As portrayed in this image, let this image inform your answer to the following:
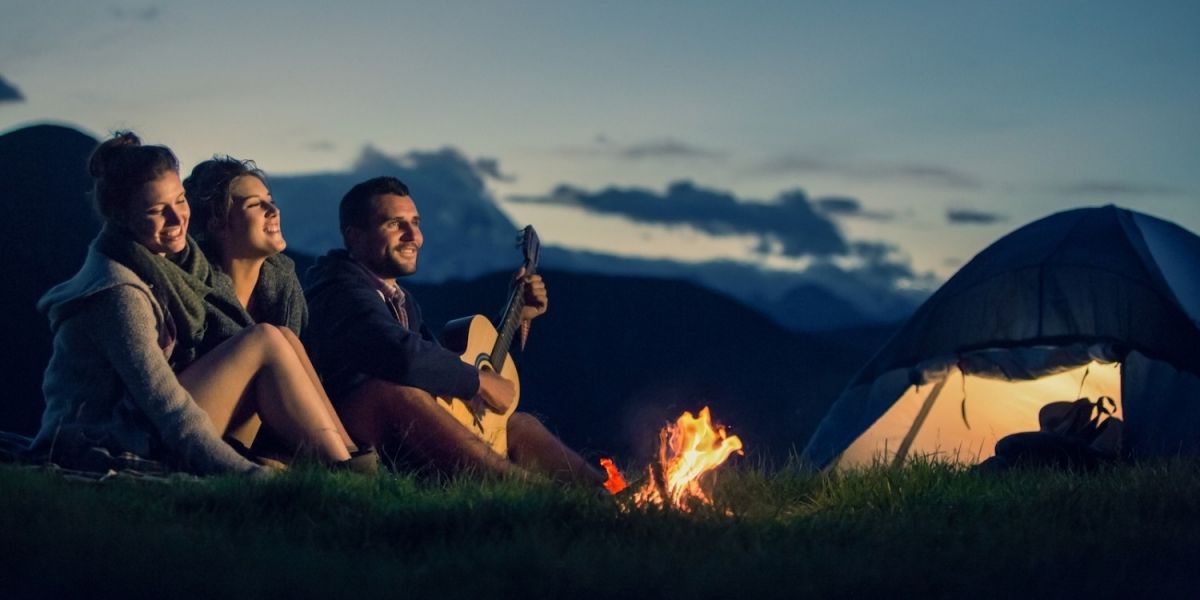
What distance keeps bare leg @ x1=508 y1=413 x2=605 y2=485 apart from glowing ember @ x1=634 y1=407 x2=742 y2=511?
3.58ft

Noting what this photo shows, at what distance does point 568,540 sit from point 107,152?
2411 millimetres

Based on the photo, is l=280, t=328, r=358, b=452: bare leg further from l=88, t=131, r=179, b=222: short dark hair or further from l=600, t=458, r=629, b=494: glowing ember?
l=600, t=458, r=629, b=494: glowing ember

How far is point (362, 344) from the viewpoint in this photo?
6.44 meters

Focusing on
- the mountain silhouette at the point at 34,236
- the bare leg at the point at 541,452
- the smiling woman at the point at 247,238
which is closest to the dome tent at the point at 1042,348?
the bare leg at the point at 541,452

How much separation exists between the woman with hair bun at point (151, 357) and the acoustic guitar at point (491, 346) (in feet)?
3.50

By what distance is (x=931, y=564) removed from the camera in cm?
457

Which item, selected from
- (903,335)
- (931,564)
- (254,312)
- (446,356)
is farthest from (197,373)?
(903,335)

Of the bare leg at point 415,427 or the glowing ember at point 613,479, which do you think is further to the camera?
the bare leg at point 415,427

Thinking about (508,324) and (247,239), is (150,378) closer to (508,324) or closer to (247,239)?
(247,239)

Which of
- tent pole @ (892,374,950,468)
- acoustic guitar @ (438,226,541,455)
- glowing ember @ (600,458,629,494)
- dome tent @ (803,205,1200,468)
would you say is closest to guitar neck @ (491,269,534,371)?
acoustic guitar @ (438,226,541,455)

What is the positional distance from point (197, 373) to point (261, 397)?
0.26 meters

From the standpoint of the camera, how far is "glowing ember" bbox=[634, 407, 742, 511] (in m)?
5.42

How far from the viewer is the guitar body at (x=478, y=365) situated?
6.88 meters

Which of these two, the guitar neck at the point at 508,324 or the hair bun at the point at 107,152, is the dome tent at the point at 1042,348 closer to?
the guitar neck at the point at 508,324
